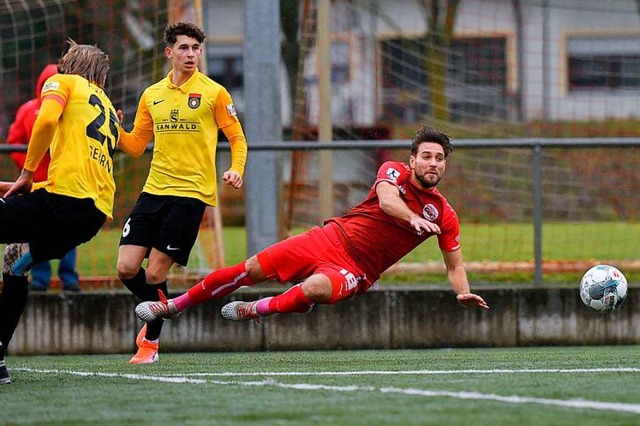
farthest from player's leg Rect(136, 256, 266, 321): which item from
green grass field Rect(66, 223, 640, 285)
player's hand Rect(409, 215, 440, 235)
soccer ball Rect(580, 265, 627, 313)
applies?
green grass field Rect(66, 223, 640, 285)

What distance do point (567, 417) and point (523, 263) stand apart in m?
5.65

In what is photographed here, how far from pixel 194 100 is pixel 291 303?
1.48 m

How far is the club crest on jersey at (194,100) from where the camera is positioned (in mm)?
8836

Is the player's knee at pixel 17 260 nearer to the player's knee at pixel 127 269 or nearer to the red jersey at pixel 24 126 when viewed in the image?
the player's knee at pixel 127 269

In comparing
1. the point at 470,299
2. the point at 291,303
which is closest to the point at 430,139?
the point at 470,299

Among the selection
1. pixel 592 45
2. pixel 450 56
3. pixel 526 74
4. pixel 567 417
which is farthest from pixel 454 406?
pixel 592 45

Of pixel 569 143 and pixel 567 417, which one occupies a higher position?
pixel 569 143

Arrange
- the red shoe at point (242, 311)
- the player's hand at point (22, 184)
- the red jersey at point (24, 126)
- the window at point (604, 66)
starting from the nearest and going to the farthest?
1. the player's hand at point (22, 184)
2. the red shoe at point (242, 311)
3. the red jersey at point (24, 126)
4. the window at point (604, 66)

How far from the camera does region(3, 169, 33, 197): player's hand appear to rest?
23.7ft

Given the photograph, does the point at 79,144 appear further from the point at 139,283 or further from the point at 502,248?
the point at 502,248

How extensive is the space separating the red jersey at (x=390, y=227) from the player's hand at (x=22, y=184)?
1990 millimetres

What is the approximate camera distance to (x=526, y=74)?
16688 millimetres

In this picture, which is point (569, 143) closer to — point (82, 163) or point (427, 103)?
point (82, 163)

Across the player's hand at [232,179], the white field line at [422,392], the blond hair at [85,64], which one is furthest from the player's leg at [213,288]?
→ the blond hair at [85,64]
